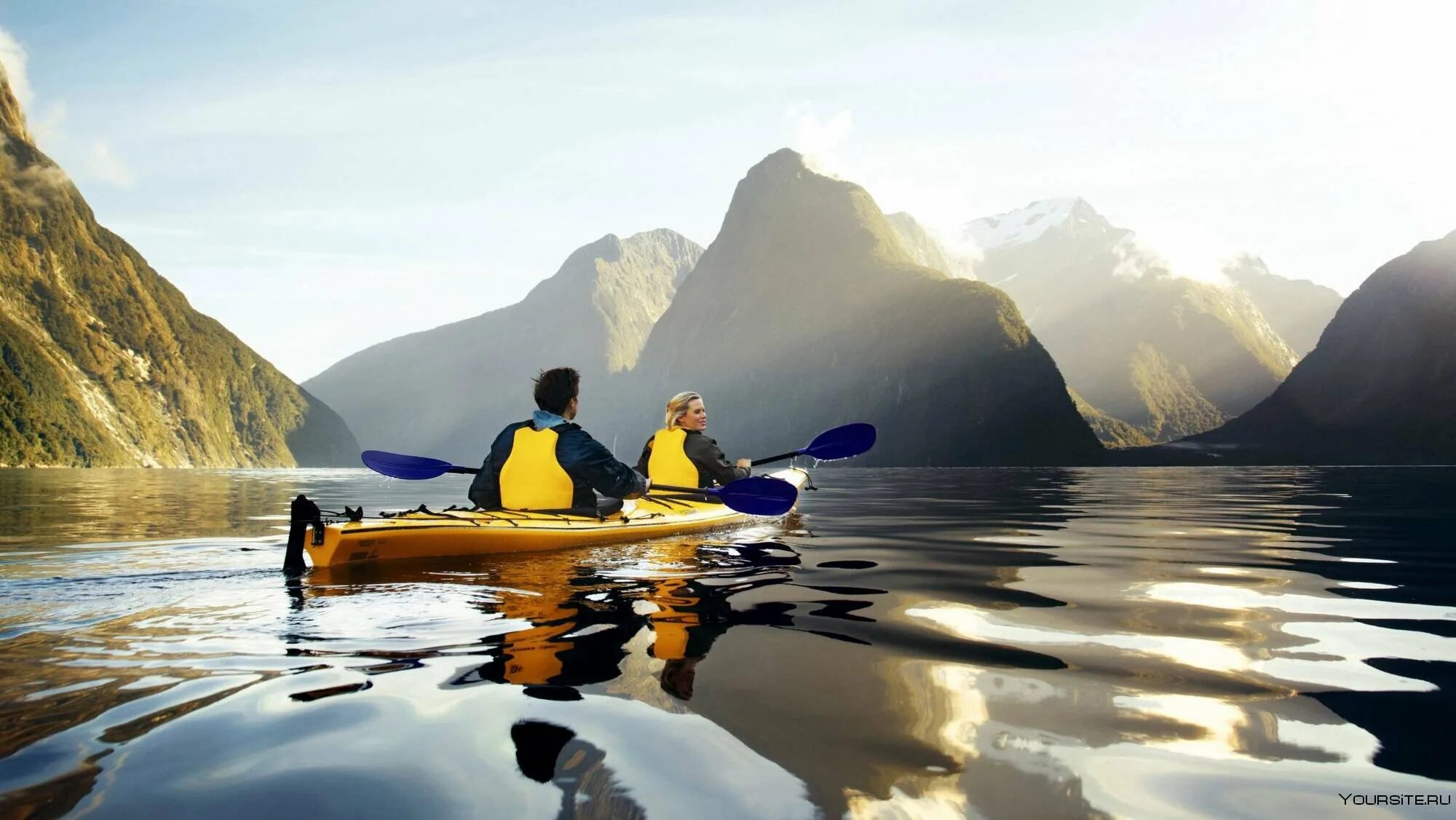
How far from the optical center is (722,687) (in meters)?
4.18

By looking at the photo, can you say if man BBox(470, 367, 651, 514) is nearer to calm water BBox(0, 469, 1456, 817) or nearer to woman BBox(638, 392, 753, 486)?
calm water BBox(0, 469, 1456, 817)

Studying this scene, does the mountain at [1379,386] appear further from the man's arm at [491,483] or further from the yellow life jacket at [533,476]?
the man's arm at [491,483]

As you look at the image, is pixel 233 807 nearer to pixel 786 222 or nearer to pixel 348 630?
pixel 348 630

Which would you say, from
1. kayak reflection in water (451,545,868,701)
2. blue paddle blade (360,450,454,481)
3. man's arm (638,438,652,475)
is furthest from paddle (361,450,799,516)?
kayak reflection in water (451,545,868,701)

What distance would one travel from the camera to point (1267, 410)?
122938 mm

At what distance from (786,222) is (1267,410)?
284 feet

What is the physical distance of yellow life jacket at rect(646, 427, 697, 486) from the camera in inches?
479

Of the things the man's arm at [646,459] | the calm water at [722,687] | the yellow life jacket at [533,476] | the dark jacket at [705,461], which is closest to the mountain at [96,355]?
the man's arm at [646,459]

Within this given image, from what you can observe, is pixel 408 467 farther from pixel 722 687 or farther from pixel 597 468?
pixel 722 687

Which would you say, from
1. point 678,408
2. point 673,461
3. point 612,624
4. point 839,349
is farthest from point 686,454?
point 839,349

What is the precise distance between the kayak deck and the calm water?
26 cm

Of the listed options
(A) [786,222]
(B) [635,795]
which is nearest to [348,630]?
(B) [635,795]

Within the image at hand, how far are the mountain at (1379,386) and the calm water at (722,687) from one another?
114775 millimetres

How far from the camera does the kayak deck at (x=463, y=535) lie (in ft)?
26.5
